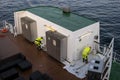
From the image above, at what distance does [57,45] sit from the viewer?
19.0m

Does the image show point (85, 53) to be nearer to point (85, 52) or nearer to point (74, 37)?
point (85, 52)

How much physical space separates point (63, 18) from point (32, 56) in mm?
4861

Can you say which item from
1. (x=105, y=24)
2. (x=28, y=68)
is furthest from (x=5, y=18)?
(x=28, y=68)

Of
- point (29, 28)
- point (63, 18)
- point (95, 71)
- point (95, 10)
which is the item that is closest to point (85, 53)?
point (95, 71)

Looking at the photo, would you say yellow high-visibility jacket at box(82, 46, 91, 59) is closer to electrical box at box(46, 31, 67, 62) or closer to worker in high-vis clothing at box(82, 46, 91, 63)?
worker in high-vis clothing at box(82, 46, 91, 63)

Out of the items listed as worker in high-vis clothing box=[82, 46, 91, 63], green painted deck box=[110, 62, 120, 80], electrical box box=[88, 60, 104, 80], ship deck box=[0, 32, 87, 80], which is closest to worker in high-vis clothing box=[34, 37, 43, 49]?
ship deck box=[0, 32, 87, 80]

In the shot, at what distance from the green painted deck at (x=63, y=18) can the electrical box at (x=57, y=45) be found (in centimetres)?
109

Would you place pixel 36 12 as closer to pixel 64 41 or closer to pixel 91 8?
pixel 64 41

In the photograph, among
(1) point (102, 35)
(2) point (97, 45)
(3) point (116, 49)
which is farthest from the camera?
(1) point (102, 35)

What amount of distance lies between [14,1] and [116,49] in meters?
31.8

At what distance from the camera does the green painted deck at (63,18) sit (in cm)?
1933

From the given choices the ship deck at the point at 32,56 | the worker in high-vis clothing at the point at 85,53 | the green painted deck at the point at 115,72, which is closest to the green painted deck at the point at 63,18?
the worker in high-vis clothing at the point at 85,53

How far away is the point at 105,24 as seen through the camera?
3931cm

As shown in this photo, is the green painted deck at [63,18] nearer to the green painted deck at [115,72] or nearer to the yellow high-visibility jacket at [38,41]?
the yellow high-visibility jacket at [38,41]
